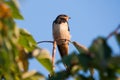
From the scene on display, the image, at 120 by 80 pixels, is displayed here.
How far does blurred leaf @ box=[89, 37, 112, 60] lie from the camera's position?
1323 mm

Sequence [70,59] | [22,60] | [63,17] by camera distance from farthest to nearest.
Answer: [63,17]
[22,60]
[70,59]

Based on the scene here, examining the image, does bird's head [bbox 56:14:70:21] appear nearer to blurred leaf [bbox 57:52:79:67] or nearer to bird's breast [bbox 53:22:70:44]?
bird's breast [bbox 53:22:70:44]

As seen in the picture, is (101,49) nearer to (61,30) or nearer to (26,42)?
(26,42)

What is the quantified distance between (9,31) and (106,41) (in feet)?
1.21

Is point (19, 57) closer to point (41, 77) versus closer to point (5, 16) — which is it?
point (41, 77)

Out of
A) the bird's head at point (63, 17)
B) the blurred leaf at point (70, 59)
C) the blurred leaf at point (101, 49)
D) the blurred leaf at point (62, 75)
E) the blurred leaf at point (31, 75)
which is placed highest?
the blurred leaf at point (101, 49)

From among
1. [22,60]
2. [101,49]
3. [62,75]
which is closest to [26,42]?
[22,60]

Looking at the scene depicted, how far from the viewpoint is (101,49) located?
4.37 ft

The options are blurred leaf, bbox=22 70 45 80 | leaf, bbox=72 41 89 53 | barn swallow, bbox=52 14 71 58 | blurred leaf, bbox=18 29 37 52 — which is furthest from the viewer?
barn swallow, bbox=52 14 71 58

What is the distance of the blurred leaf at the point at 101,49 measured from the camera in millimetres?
1323

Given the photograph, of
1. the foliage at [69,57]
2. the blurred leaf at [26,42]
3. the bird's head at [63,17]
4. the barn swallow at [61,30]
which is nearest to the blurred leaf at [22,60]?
the foliage at [69,57]

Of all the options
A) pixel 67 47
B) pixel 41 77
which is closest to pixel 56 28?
pixel 67 47

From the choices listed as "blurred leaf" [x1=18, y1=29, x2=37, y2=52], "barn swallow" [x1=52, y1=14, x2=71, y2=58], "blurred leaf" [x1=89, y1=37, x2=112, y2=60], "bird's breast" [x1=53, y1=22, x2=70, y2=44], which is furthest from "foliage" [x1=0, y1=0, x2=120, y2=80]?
"bird's breast" [x1=53, y1=22, x2=70, y2=44]

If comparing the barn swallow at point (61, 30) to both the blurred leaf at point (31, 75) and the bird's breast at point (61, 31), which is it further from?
the blurred leaf at point (31, 75)
